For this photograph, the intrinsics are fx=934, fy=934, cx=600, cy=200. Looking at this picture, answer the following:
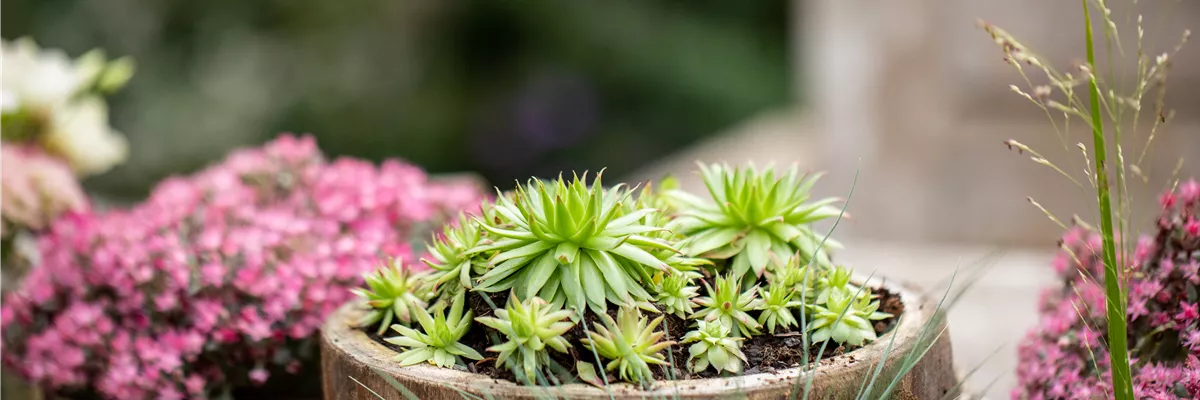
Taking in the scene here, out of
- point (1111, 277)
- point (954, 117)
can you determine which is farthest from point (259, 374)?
point (954, 117)

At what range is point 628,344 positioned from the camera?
2.93ft

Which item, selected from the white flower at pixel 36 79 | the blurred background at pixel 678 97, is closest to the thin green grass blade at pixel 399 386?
the blurred background at pixel 678 97

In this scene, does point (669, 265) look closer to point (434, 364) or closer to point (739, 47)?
point (434, 364)

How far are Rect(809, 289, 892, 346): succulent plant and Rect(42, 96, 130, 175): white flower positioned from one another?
5.74 feet

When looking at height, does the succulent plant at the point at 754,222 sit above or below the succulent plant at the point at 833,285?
above

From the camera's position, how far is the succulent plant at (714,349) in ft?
3.03

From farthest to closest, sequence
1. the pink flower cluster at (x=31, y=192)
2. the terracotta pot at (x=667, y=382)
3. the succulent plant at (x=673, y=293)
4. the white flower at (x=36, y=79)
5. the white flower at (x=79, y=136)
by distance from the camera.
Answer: the white flower at (x=79, y=136), the white flower at (x=36, y=79), the pink flower cluster at (x=31, y=192), the succulent plant at (x=673, y=293), the terracotta pot at (x=667, y=382)

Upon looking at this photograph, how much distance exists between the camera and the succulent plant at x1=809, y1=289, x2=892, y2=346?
997 mm

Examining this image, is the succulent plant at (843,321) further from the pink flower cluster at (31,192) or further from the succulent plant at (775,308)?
the pink flower cluster at (31,192)

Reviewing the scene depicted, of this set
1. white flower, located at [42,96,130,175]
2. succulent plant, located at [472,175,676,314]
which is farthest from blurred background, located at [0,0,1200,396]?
white flower, located at [42,96,130,175]

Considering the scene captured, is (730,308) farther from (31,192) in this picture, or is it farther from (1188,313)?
(31,192)

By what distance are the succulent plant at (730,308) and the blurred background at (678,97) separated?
1032 millimetres

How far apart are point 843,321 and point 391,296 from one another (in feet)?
1.69

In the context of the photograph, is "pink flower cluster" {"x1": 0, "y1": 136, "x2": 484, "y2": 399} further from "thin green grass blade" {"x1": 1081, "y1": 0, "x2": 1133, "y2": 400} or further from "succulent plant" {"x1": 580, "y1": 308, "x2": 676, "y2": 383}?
"thin green grass blade" {"x1": 1081, "y1": 0, "x2": 1133, "y2": 400}
